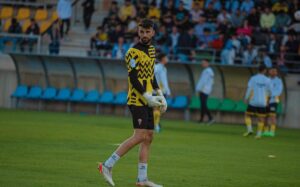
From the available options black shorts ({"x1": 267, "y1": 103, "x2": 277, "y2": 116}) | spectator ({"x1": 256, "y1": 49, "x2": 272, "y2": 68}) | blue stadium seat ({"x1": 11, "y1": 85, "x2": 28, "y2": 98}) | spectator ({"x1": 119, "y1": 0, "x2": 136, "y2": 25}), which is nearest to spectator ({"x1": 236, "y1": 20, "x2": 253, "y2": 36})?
spectator ({"x1": 256, "y1": 49, "x2": 272, "y2": 68})

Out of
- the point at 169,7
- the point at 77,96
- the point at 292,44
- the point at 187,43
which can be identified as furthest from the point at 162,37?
the point at 292,44

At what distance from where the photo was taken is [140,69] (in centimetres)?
1323

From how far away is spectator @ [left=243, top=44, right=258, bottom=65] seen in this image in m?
35.7

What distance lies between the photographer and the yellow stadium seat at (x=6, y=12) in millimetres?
43875

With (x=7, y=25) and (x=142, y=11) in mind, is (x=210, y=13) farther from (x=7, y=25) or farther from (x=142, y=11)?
(x=7, y=25)

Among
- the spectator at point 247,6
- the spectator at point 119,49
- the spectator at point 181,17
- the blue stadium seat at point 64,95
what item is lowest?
the blue stadium seat at point 64,95

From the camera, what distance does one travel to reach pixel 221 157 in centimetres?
1903

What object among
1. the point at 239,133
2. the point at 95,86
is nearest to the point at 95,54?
the point at 95,86

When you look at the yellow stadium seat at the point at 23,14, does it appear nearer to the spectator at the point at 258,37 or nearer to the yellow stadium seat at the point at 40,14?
the yellow stadium seat at the point at 40,14

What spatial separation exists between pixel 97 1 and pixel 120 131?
17914 mm

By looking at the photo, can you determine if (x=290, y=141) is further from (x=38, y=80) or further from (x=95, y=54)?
(x=38, y=80)

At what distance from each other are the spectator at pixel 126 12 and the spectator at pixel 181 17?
2249 mm

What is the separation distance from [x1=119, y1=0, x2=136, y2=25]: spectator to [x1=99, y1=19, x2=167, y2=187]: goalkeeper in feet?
88.9

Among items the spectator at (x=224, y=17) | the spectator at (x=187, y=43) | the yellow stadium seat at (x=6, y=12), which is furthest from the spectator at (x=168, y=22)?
the yellow stadium seat at (x=6, y=12)
